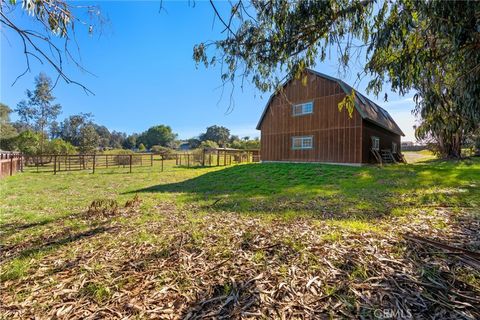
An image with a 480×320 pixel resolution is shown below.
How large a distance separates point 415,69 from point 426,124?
47.7 inches

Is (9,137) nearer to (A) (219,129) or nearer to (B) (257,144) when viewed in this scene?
(B) (257,144)

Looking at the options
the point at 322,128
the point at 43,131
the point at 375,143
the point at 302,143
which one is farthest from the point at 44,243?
the point at 43,131

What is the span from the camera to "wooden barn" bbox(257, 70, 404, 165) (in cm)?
1341

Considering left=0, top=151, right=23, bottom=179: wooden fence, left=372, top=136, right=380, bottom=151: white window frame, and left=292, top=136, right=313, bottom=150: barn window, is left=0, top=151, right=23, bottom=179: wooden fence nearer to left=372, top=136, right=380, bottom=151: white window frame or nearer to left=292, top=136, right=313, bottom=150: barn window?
left=292, top=136, right=313, bottom=150: barn window

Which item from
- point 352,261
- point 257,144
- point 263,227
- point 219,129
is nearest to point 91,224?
point 263,227

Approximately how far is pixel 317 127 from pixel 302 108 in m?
1.85

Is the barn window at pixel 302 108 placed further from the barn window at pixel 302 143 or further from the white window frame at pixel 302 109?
the barn window at pixel 302 143

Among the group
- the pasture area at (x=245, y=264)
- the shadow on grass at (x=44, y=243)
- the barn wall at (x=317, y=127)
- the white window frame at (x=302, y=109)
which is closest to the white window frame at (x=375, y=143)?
the barn wall at (x=317, y=127)

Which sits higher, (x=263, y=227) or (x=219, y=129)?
(x=219, y=129)

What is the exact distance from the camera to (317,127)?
49.0 ft

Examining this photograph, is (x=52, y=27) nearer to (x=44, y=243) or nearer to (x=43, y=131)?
(x=44, y=243)

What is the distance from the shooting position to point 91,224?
13.6 feet

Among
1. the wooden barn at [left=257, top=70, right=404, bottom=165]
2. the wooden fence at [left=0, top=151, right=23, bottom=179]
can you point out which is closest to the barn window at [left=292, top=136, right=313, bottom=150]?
the wooden barn at [left=257, top=70, right=404, bottom=165]

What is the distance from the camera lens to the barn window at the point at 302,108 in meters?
15.4
